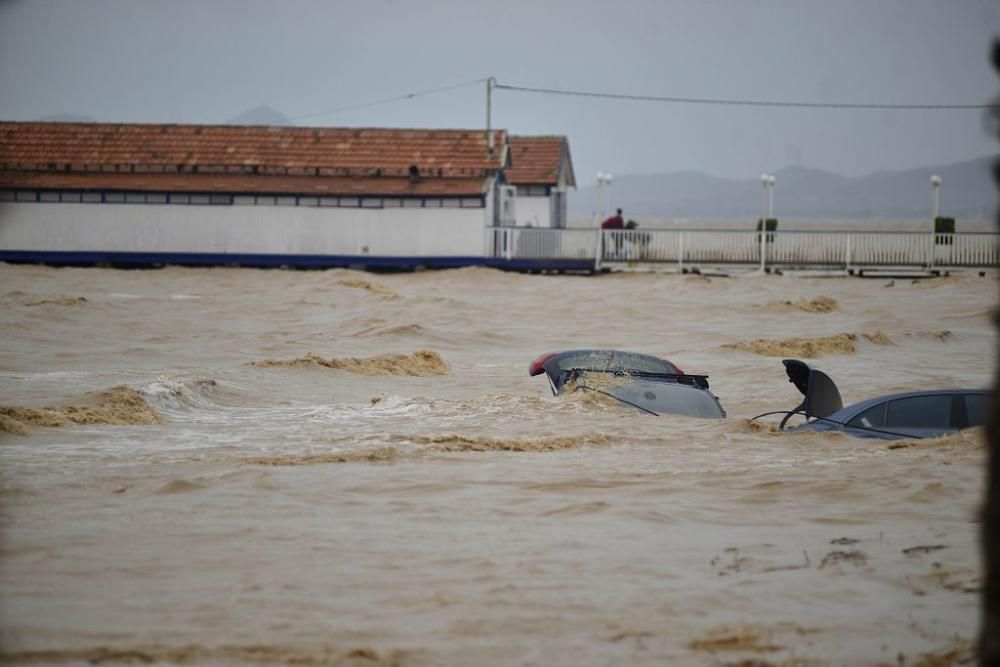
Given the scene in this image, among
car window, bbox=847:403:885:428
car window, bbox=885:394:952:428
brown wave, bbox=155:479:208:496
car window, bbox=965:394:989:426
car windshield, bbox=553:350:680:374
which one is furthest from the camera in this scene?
car windshield, bbox=553:350:680:374

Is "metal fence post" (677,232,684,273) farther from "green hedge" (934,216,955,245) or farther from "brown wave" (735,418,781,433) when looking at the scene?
"brown wave" (735,418,781,433)

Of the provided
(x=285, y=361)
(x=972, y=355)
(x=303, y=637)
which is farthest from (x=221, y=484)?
(x=972, y=355)

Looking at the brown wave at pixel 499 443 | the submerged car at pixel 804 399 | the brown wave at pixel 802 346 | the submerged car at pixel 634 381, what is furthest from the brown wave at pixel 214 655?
the brown wave at pixel 802 346

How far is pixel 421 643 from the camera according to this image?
6.94m

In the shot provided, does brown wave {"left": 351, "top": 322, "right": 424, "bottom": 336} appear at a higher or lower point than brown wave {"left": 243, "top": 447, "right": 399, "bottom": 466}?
lower

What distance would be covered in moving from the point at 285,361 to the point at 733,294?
2163 centimetres

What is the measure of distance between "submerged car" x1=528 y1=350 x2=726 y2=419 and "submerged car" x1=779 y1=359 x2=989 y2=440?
182cm

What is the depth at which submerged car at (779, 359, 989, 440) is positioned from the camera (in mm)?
12930

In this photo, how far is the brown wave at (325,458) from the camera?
13.1m

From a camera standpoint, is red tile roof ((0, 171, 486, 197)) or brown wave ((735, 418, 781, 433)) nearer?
brown wave ((735, 418, 781, 433))

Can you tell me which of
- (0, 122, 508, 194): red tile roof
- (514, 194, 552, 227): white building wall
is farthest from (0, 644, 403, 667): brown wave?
(514, 194, 552, 227): white building wall

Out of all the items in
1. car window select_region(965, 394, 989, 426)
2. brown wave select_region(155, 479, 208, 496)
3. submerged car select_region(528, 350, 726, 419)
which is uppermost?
car window select_region(965, 394, 989, 426)

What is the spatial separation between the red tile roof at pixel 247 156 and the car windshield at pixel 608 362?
29991 mm

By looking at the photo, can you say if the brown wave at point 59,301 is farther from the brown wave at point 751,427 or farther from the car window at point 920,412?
the car window at point 920,412
